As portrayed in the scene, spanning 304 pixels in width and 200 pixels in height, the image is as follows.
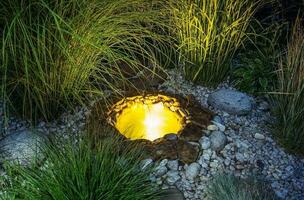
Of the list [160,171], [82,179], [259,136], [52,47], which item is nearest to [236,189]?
[160,171]

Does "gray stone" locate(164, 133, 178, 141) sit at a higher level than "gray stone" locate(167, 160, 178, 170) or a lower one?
higher

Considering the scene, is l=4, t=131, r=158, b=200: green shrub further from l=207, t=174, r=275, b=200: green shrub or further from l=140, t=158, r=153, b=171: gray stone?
l=207, t=174, r=275, b=200: green shrub

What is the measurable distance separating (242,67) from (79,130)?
1274mm

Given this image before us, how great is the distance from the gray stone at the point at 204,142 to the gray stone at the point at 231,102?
1.11ft

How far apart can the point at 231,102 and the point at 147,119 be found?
0.55 metres

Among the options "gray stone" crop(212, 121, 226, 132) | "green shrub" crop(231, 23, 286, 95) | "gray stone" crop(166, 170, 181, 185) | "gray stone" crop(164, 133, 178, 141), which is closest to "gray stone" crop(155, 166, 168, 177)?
"gray stone" crop(166, 170, 181, 185)

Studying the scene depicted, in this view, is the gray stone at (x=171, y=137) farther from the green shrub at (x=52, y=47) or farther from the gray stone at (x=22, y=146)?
the gray stone at (x=22, y=146)

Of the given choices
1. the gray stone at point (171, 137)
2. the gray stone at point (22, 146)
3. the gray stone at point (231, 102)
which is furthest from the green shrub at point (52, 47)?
the gray stone at point (231, 102)

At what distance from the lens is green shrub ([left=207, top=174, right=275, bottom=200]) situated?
2.11 meters

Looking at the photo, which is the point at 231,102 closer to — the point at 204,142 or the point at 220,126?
the point at 220,126

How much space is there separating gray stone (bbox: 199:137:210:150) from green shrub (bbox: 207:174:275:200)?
0.90 ft

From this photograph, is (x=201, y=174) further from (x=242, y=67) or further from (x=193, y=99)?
(x=242, y=67)

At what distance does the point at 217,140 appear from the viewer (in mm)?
2580

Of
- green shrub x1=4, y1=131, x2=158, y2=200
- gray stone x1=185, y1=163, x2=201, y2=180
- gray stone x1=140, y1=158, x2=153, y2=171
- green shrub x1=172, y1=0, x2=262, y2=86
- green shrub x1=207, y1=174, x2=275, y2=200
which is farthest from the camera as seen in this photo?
green shrub x1=172, y1=0, x2=262, y2=86
